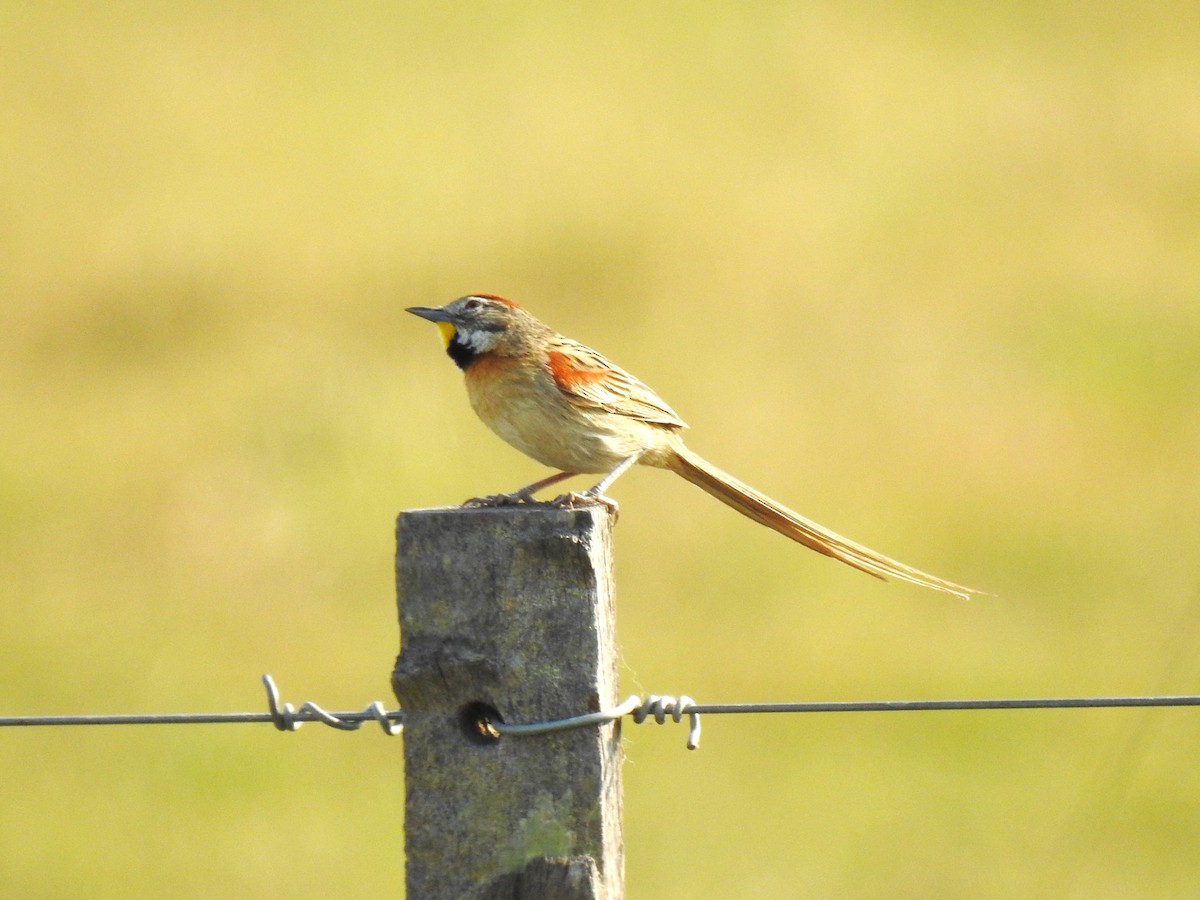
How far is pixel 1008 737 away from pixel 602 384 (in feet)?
Answer: 27.4

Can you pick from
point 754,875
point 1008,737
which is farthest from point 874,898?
point 1008,737

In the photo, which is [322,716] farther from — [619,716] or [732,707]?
[732,707]

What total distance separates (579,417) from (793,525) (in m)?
0.82

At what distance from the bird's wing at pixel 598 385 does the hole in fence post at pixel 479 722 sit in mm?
2466

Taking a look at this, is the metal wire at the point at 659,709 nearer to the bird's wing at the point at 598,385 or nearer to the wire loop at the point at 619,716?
the wire loop at the point at 619,716

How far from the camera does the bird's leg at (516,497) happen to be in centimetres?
479

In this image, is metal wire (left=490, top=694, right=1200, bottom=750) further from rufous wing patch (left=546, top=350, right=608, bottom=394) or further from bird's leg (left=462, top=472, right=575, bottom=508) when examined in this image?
rufous wing patch (left=546, top=350, right=608, bottom=394)

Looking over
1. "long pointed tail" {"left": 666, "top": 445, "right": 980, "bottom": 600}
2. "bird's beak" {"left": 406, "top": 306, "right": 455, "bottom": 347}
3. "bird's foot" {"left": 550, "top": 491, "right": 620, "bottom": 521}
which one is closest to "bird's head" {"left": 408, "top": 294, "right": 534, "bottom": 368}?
"bird's beak" {"left": 406, "top": 306, "right": 455, "bottom": 347}

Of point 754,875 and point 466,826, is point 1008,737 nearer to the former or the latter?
point 754,875

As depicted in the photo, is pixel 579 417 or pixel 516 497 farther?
pixel 579 417

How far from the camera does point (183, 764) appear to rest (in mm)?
13086

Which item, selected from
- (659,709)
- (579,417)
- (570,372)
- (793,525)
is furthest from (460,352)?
(659,709)

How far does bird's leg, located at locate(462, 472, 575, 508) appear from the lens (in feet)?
15.7

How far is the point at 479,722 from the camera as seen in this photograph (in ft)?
12.4
